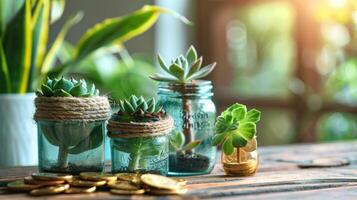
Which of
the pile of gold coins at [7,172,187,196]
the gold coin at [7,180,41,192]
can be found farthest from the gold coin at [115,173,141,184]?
the gold coin at [7,180,41,192]

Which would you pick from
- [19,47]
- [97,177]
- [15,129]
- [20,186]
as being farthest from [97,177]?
[19,47]

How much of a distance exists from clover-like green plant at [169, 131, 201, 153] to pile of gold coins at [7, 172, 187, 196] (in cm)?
11

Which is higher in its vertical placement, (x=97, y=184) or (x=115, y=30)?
(x=115, y=30)

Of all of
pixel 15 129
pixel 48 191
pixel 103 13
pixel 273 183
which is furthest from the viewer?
pixel 103 13

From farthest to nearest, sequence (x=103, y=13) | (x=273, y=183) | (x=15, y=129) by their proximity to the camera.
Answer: (x=103, y=13)
(x=15, y=129)
(x=273, y=183)

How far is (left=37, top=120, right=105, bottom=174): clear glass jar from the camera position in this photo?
2.64ft

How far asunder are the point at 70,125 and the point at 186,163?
20 cm

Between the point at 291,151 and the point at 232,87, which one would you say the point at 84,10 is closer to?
the point at 232,87

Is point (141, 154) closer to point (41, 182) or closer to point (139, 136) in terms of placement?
point (139, 136)

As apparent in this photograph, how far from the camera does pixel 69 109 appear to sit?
79 cm

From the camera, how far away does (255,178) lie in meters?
0.87

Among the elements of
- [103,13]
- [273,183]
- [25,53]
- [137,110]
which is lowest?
[273,183]

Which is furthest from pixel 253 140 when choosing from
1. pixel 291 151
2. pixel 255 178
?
pixel 291 151

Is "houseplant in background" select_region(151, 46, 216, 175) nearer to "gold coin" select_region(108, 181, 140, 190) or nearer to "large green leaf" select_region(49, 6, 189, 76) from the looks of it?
"gold coin" select_region(108, 181, 140, 190)
